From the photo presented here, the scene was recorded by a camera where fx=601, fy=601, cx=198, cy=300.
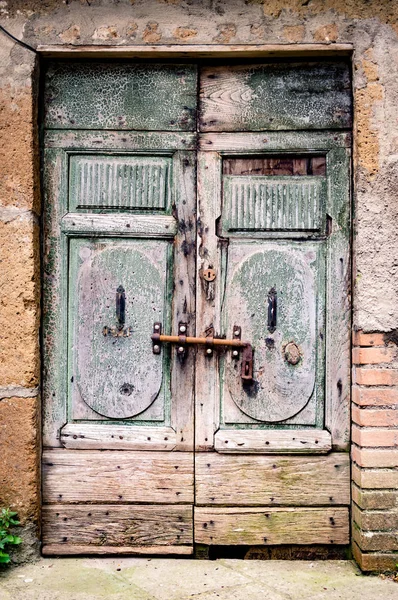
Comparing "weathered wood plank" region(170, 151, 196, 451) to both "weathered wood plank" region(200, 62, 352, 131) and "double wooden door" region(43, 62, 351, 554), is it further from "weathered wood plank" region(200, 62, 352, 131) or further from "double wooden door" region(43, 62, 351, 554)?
"weathered wood plank" region(200, 62, 352, 131)

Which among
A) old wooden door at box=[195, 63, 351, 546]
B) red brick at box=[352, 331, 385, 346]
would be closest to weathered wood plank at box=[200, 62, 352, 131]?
old wooden door at box=[195, 63, 351, 546]

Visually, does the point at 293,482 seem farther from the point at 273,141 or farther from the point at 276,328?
the point at 273,141

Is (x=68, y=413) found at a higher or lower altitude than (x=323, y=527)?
higher

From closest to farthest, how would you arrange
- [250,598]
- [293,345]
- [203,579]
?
[250,598], [203,579], [293,345]

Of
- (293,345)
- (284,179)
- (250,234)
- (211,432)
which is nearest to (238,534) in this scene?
(211,432)

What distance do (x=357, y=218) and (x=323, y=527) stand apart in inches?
58.8

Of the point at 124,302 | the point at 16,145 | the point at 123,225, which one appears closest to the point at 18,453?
the point at 124,302

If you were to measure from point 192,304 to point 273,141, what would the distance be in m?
0.89

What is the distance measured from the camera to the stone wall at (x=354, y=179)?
2754mm

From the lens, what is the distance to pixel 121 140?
9.64 feet

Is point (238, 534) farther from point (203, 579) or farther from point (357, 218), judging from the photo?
point (357, 218)

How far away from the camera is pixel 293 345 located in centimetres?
291

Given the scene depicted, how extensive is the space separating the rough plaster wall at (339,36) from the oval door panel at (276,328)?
0.85 ft

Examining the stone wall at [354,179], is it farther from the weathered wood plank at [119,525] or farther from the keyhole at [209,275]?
the keyhole at [209,275]
